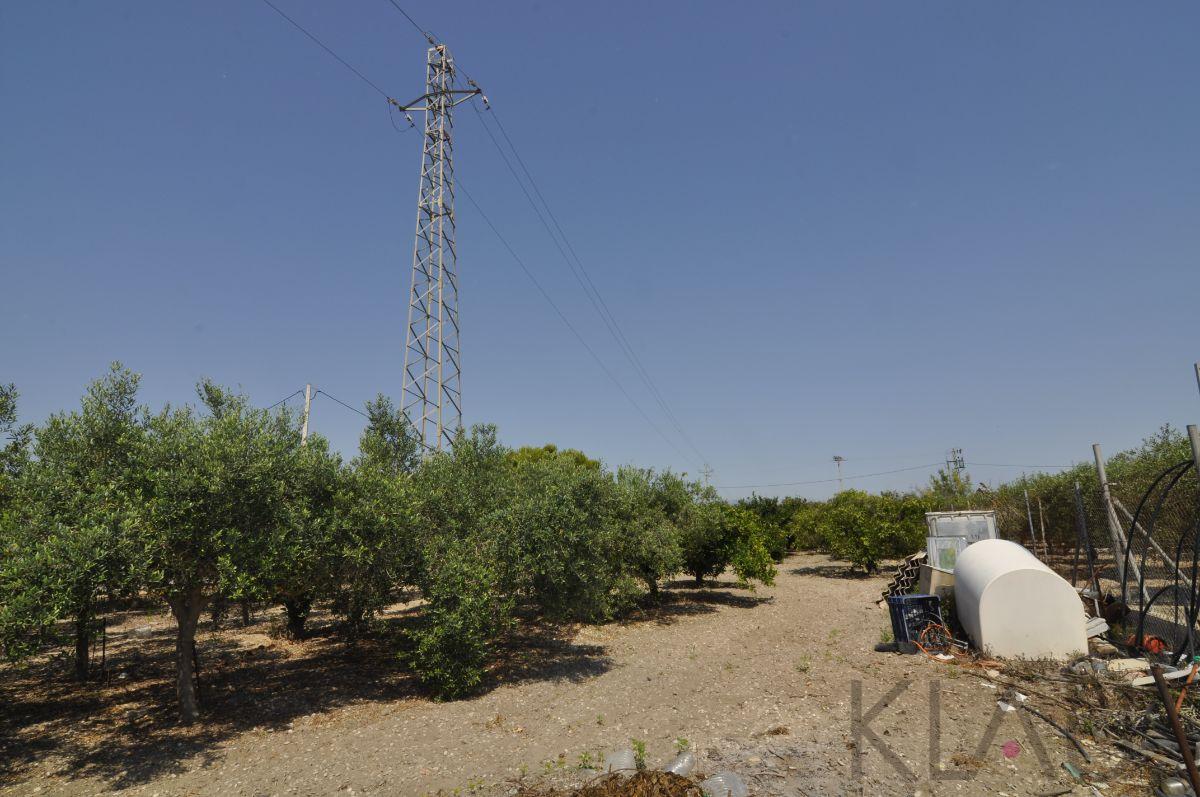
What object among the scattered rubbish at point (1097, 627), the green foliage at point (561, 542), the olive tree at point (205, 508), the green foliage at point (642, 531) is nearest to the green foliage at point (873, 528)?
the green foliage at point (642, 531)

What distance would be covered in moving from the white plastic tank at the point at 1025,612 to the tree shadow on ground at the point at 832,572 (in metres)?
20.7

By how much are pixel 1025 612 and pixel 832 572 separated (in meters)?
24.6

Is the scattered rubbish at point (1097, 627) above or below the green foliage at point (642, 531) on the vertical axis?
below

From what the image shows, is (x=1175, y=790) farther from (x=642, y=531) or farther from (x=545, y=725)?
Answer: (x=642, y=531)

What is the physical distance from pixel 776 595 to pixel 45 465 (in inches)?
1031

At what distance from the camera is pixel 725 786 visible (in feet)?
25.2

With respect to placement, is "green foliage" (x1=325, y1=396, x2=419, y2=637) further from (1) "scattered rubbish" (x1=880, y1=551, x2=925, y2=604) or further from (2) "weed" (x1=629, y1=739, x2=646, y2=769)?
(1) "scattered rubbish" (x1=880, y1=551, x2=925, y2=604)

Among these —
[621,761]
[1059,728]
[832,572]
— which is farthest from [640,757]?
[832,572]

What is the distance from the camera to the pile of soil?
722 cm

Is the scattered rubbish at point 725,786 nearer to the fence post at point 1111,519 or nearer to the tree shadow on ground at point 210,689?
the tree shadow on ground at point 210,689

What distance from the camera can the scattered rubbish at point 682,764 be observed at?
8.24 metres

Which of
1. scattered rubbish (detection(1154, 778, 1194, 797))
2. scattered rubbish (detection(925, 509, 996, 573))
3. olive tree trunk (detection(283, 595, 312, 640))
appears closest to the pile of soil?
scattered rubbish (detection(1154, 778, 1194, 797))

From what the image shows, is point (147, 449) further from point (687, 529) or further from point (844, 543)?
point (844, 543)

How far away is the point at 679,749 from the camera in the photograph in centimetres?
920
